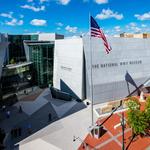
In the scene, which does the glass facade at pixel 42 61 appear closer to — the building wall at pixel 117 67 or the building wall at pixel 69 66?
the building wall at pixel 69 66

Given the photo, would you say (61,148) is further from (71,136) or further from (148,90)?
(148,90)

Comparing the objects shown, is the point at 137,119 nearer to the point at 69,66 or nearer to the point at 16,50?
the point at 69,66

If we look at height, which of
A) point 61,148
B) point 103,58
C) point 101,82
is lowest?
point 61,148

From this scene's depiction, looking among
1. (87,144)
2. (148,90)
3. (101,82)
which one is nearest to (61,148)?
(87,144)

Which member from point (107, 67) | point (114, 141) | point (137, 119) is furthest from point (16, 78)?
point (137, 119)

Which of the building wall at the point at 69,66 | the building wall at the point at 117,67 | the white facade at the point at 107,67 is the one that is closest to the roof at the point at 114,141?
the building wall at the point at 117,67

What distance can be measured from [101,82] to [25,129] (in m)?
15.9

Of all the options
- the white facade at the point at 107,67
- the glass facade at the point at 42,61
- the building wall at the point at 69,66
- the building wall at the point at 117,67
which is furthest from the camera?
the glass facade at the point at 42,61

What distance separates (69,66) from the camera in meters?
44.1

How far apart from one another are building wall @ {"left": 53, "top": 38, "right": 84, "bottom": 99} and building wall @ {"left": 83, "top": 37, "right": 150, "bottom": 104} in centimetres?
187

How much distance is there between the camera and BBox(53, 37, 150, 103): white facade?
3900 centimetres

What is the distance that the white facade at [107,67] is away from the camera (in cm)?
3900

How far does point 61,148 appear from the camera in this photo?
24906 millimetres

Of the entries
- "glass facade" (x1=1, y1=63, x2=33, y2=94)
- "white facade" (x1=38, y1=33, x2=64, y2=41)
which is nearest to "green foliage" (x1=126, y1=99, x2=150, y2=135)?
"glass facade" (x1=1, y1=63, x2=33, y2=94)
